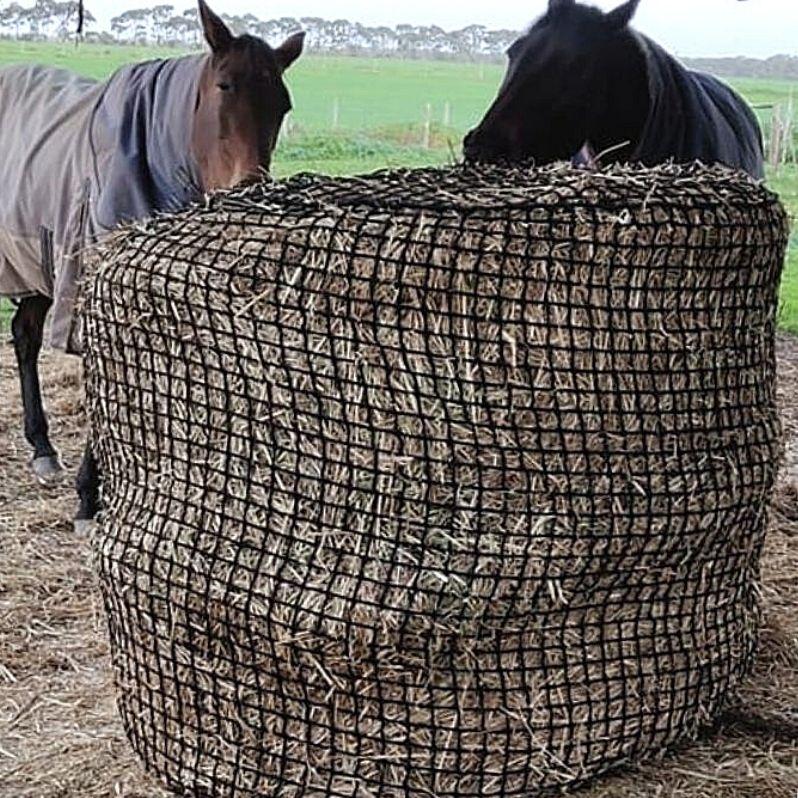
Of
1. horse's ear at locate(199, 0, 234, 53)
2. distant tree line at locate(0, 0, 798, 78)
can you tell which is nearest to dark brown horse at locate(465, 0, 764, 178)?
horse's ear at locate(199, 0, 234, 53)

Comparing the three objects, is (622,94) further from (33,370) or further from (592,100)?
(33,370)

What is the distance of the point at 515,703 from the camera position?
86.9 inches

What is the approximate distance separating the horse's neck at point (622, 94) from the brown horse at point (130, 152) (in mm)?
924

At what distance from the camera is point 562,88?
11.5 feet

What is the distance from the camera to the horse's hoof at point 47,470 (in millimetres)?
4480

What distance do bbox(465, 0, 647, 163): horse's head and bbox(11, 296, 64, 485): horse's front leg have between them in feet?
6.36

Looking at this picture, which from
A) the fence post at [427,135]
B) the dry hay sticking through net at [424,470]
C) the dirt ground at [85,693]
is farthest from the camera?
the fence post at [427,135]

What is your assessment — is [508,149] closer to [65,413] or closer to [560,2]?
[560,2]

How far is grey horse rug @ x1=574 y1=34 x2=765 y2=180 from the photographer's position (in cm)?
355

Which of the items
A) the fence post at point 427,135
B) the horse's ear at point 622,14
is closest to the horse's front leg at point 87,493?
the horse's ear at point 622,14

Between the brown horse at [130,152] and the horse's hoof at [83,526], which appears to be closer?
the brown horse at [130,152]

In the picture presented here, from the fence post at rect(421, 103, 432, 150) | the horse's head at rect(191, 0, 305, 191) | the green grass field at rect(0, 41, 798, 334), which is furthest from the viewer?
the fence post at rect(421, 103, 432, 150)

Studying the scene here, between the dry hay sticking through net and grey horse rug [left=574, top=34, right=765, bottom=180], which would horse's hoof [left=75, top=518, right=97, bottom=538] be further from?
grey horse rug [left=574, top=34, right=765, bottom=180]

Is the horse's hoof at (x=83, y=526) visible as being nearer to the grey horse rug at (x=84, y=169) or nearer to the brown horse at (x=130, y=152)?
the brown horse at (x=130, y=152)
